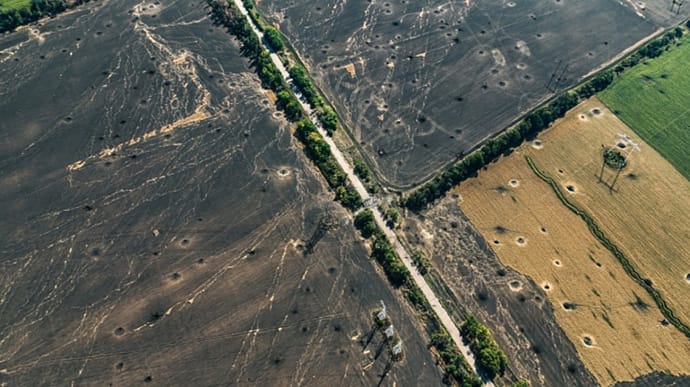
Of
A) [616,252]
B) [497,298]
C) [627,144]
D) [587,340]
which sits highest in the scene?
[497,298]

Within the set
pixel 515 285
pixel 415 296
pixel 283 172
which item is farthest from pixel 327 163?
pixel 515 285

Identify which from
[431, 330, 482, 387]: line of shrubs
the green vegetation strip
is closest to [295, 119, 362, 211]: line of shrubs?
A: [431, 330, 482, 387]: line of shrubs

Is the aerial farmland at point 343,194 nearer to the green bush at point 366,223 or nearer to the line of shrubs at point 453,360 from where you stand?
the line of shrubs at point 453,360

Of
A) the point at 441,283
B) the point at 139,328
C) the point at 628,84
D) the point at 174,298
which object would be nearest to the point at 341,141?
the point at 441,283

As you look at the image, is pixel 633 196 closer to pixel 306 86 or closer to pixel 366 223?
pixel 366 223

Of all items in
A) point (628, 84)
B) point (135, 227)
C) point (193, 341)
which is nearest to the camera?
point (193, 341)

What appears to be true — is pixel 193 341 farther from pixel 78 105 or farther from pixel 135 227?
pixel 78 105
